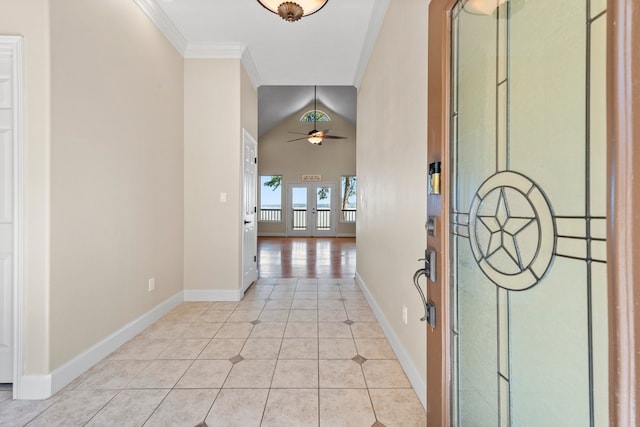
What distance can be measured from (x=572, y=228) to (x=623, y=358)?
0.31 m

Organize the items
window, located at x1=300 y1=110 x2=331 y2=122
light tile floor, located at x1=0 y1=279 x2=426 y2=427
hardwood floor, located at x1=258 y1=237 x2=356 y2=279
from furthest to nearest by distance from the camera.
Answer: window, located at x1=300 y1=110 x2=331 y2=122 < hardwood floor, located at x1=258 y1=237 x2=356 y2=279 < light tile floor, located at x1=0 y1=279 x2=426 y2=427

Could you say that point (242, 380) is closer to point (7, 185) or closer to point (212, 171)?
point (7, 185)

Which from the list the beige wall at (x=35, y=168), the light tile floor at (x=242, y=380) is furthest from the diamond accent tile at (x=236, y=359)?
the beige wall at (x=35, y=168)

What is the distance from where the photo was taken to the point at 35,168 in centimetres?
175

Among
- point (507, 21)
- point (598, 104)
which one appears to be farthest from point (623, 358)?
point (507, 21)

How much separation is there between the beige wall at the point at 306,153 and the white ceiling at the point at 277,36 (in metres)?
6.67

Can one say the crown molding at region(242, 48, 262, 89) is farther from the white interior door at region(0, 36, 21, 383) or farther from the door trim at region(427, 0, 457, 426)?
the door trim at region(427, 0, 457, 426)

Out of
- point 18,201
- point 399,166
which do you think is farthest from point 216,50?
point 399,166

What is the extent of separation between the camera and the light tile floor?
1.60 meters

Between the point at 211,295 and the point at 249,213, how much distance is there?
1226 mm

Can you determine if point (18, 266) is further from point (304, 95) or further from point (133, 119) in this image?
point (304, 95)

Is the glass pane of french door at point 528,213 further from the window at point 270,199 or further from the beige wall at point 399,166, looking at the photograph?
the window at point 270,199

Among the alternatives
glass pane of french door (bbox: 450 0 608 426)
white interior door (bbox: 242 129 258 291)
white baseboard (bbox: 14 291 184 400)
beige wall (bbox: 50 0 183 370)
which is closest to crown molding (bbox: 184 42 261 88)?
beige wall (bbox: 50 0 183 370)

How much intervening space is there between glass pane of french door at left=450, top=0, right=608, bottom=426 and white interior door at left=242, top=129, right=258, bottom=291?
3101 mm
